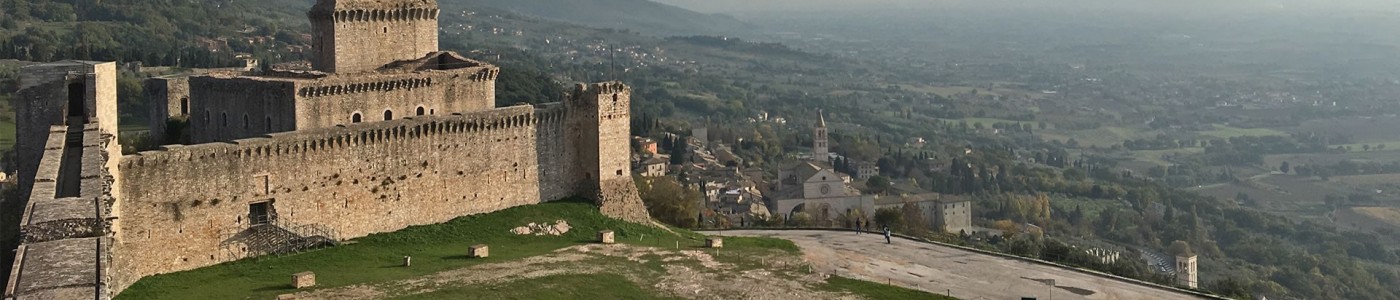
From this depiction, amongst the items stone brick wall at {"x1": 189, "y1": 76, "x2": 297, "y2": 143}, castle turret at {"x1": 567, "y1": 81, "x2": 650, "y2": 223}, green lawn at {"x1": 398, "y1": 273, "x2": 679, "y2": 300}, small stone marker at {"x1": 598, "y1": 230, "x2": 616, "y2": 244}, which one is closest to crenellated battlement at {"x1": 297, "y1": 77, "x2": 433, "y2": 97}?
stone brick wall at {"x1": 189, "y1": 76, "x2": 297, "y2": 143}

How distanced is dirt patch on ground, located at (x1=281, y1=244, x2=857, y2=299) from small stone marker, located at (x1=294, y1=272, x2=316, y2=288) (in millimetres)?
542

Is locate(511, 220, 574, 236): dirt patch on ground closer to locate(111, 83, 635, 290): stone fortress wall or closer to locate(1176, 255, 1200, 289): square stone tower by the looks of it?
locate(111, 83, 635, 290): stone fortress wall

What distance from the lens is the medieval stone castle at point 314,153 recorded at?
3938cm

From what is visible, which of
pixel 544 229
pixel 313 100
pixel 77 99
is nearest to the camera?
pixel 77 99

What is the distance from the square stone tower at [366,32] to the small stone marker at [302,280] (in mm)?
17366

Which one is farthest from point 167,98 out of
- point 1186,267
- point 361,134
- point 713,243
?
point 1186,267

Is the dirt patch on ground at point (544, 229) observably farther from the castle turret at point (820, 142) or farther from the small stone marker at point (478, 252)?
the castle turret at point (820, 142)

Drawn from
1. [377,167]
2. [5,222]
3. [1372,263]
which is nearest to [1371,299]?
[1372,263]

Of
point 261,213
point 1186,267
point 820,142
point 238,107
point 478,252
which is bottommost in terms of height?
point 1186,267

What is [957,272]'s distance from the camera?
54844 mm

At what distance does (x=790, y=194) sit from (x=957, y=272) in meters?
66.9

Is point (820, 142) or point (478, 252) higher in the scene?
point (478, 252)

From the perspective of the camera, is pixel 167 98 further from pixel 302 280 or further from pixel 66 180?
pixel 66 180

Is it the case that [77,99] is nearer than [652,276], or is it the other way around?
[77,99]
